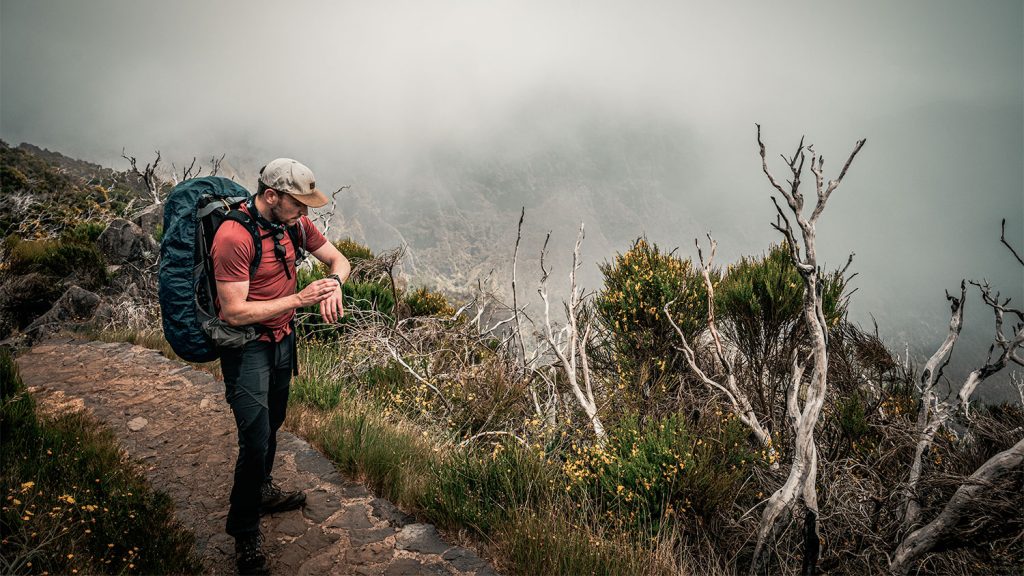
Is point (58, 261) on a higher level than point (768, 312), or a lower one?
lower

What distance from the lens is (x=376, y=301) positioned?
728cm

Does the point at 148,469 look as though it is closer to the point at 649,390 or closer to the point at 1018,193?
the point at 649,390

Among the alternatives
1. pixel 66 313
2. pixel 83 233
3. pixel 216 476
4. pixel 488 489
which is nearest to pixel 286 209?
pixel 488 489

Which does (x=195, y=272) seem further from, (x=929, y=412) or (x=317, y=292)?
(x=929, y=412)

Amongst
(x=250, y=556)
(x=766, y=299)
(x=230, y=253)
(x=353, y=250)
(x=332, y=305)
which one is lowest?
(x=250, y=556)

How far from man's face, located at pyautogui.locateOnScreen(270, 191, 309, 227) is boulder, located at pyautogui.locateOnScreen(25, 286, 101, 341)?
699cm

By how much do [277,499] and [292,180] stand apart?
1.96m

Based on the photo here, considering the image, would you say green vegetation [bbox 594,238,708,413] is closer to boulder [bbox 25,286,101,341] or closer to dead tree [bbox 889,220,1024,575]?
dead tree [bbox 889,220,1024,575]

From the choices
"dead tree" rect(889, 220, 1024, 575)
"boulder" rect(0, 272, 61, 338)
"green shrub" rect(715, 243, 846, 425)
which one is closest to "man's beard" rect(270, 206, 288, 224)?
"dead tree" rect(889, 220, 1024, 575)

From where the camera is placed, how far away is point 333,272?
2834mm

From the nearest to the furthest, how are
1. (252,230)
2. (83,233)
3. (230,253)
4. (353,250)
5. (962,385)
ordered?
(230,253), (252,230), (962,385), (83,233), (353,250)

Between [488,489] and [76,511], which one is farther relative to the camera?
[488,489]

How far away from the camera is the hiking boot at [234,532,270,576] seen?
2438mm

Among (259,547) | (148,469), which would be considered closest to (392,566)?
(259,547)
